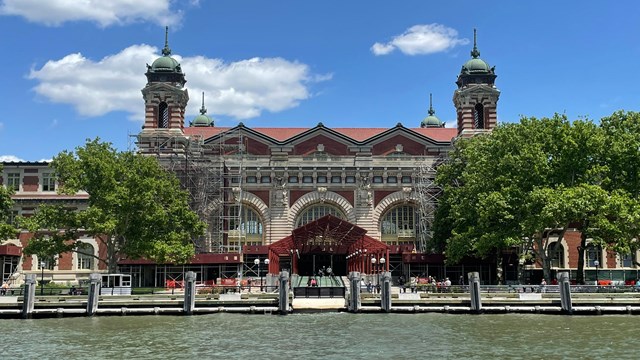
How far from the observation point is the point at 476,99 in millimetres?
90125

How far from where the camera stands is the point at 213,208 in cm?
8238

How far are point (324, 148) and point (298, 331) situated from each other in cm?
5491

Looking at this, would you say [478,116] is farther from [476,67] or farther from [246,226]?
[246,226]

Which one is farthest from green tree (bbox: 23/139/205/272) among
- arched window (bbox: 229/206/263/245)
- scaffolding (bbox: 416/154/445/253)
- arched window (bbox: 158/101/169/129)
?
scaffolding (bbox: 416/154/445/253)

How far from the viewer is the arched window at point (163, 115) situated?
8888 cm

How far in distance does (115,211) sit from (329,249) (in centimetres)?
3117

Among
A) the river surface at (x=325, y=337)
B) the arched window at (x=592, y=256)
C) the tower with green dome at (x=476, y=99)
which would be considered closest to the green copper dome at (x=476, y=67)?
the tower with green dome at (x=476, y=99)

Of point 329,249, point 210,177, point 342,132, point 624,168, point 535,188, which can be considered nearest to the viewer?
point 535,188

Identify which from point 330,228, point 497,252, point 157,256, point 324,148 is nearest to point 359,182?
point 324,148

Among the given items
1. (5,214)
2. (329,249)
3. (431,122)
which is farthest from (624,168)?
(431,122)

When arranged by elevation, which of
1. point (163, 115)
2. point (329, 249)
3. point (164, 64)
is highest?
point (164, 64)

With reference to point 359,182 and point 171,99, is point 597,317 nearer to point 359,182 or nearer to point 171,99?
point 359,182

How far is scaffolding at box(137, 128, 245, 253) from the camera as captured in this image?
8050cm

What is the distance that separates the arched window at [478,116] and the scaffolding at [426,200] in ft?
30.0
